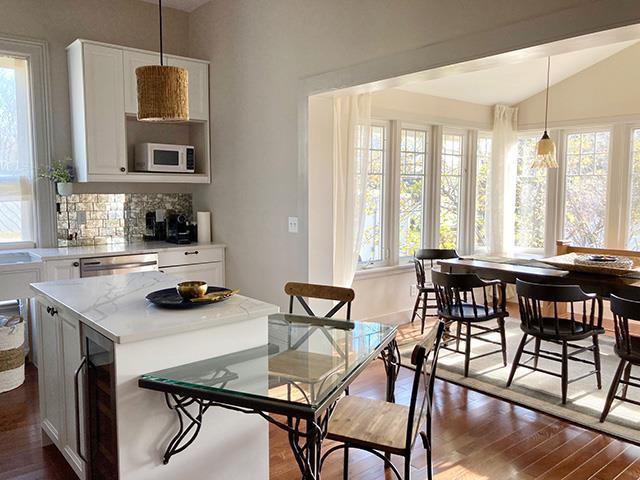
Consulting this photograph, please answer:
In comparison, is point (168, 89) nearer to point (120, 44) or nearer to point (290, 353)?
point (290, 353)

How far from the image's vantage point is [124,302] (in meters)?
2.27

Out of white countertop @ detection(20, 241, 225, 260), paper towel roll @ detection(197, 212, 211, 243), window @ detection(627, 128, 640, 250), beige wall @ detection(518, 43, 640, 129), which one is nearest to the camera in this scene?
white countertop @ detection(20, 241, 225, 260)

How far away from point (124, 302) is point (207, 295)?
0.37 meters

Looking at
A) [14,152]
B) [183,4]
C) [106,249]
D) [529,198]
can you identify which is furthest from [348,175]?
[529,198]

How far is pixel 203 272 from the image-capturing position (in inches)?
188

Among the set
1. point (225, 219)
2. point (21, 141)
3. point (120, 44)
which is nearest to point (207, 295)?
point (225, 219)

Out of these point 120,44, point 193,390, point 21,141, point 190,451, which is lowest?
point 190,451

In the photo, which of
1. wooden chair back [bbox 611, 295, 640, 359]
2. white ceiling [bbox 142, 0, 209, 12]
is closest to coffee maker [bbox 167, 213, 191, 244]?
white ceiling [bbox 142, 0, 209, 12]

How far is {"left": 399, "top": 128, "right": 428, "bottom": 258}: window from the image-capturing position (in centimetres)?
557

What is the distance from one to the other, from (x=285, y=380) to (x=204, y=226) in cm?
345

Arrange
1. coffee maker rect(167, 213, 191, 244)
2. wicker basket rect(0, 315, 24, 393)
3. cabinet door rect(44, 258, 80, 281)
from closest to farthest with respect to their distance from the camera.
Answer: wicker basket rect(0, 315, 24, 393), cabinet door rect(44, 258, 80, 281), coffee maker rect(167, 213, 191, 244)

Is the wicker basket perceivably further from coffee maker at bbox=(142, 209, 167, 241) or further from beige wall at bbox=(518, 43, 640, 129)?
beige wall at bbox=(518, 43, 640, 129)

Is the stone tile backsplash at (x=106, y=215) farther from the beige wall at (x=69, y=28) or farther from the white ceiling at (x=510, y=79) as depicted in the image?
the white ceiling at (x=510, y=79)

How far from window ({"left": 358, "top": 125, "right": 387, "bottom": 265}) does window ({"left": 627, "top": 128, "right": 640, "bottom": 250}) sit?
8.82 ft
